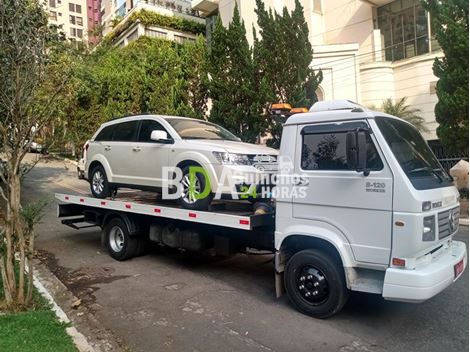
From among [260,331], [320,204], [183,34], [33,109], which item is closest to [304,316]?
[260,331]

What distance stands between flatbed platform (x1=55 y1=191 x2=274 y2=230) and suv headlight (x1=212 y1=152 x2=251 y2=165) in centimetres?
61

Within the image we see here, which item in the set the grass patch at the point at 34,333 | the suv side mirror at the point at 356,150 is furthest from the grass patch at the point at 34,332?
the suv side mirror at the point at 356,150

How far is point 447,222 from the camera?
454 centimetres

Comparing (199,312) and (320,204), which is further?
(199,312)

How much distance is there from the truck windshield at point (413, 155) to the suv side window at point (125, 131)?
4.68 m

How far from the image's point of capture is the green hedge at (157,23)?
120ft

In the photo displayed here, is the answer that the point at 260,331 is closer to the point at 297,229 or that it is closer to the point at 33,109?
the point at 297,229

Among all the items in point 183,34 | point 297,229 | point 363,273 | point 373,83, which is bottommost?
point 363,273

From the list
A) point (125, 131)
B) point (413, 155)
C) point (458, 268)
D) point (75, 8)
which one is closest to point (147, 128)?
point (125, 131)

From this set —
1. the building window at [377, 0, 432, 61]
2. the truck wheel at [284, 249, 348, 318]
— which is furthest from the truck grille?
the building window at [377, 0, 432, 61]

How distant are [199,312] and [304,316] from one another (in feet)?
4.18

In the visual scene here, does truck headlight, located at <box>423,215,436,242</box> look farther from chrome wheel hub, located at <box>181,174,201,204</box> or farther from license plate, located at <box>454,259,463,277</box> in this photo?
chrome wheel hub, located at <box>181,174,201,204</box>

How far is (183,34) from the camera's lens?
3934 centimetres

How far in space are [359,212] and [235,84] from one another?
34.5 feet
